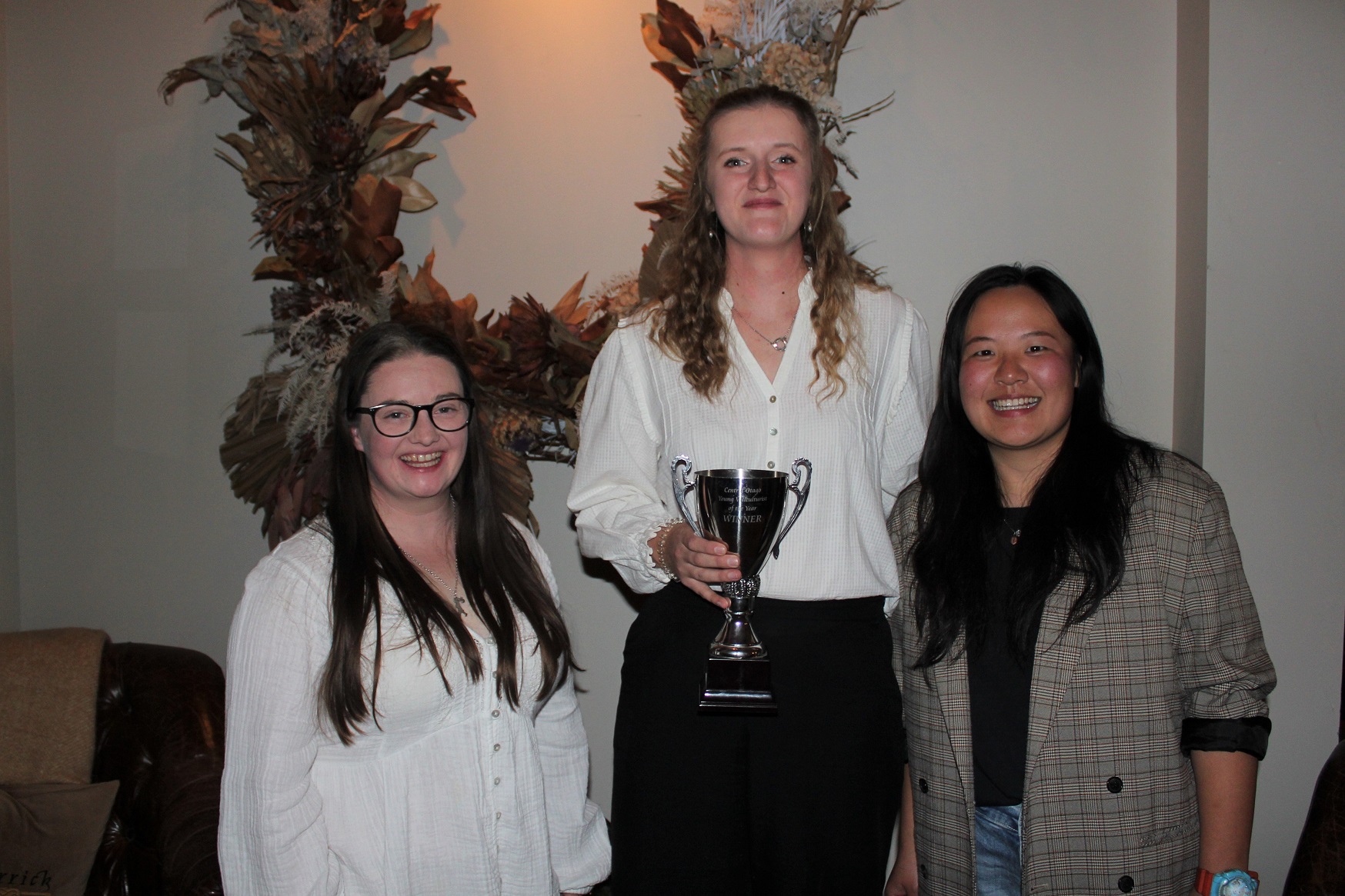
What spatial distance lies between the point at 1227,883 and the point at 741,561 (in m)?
0.89

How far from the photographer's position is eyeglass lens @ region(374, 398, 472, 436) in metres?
1.63

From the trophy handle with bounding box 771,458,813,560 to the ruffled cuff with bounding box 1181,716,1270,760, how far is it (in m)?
0.72

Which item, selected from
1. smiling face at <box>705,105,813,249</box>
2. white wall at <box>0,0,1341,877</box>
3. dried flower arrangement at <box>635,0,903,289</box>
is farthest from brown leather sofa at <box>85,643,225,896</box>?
smiling face at <box>705,105,813,249</box>

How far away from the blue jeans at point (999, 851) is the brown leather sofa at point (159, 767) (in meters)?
1.58

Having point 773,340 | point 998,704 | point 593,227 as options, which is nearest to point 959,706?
point 998,704

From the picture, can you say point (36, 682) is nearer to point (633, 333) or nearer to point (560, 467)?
point (560, 467)

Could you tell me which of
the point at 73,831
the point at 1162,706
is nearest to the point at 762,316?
the point at 1162,706

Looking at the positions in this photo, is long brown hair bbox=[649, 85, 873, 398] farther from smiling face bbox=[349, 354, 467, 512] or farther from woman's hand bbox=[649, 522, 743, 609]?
smiling face bbox=[349, 354, 467, 512]

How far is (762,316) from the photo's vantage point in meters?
1.88

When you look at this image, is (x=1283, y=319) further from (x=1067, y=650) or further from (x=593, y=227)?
(x=593, y=227)

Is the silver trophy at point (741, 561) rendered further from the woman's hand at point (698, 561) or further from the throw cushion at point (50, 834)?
the throw cushion at point (50, 834)

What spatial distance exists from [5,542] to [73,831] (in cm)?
138

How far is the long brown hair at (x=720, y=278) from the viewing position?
1.80 meters

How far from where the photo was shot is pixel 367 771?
4.93 ft
